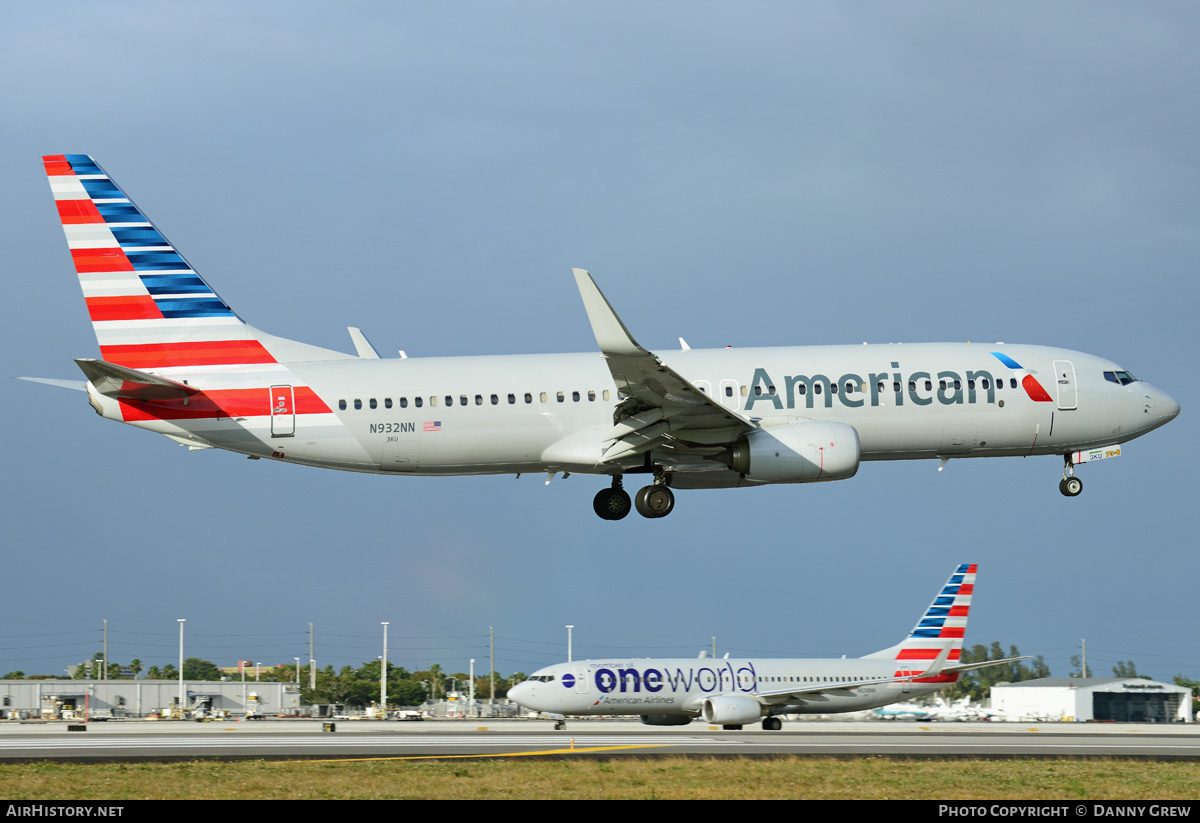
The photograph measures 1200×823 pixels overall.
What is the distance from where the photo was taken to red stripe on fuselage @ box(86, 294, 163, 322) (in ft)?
121

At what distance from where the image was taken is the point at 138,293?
37.0m

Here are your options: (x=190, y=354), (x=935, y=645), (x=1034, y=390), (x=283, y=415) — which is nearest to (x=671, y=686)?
(x=935, y=645)

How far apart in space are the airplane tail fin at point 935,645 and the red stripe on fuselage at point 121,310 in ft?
147

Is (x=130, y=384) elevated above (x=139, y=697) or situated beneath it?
elevated above

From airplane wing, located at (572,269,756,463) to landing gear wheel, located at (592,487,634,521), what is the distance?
7.01 feet

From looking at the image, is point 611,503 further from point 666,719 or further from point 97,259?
point 666,719

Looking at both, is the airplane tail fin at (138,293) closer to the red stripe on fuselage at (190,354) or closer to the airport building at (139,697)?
the red stripe on fuselage at (190,354)

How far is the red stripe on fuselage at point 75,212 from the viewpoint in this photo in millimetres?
37406

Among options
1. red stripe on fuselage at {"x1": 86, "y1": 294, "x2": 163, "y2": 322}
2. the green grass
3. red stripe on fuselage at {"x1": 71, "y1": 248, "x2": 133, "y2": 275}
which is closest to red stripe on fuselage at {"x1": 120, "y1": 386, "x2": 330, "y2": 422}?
red stripe on fuselage at {"x1": 86, "y1": 294, "x2": 163, "y2": 322}

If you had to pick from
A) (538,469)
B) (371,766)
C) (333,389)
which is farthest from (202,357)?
(371,766)

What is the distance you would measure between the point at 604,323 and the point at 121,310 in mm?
15962

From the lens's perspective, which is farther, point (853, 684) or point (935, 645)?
point (935, 645)

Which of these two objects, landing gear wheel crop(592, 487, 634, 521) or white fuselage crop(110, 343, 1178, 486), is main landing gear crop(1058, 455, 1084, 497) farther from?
landing gear wheel crop(592, 487, 634, 521)
